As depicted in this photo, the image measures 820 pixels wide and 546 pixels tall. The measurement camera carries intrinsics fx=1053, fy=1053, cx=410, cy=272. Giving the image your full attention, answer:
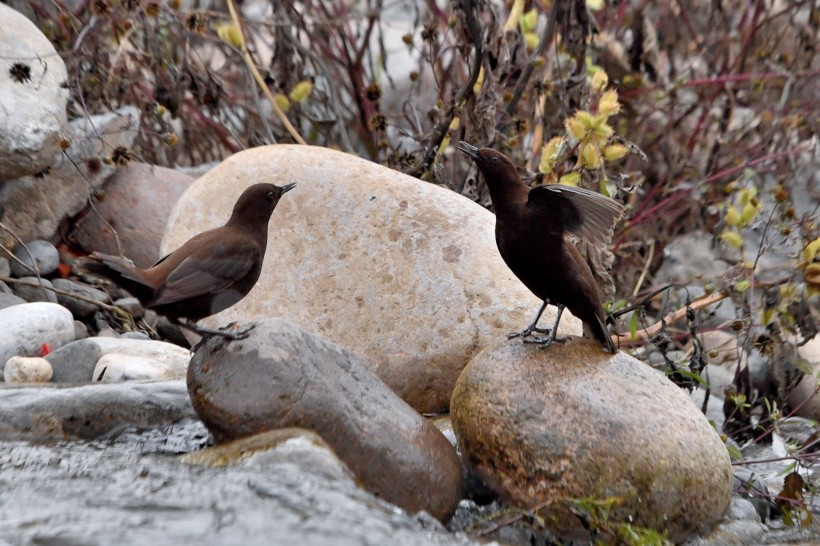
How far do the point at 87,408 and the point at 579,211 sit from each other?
218 cm

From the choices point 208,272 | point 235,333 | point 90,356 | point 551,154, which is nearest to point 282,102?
point 551,154

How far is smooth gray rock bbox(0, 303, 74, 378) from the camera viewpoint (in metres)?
5.19

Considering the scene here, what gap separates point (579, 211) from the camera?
423cm

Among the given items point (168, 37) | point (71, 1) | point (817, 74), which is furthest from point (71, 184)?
point (817, 74)

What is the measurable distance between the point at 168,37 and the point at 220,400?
4089mm

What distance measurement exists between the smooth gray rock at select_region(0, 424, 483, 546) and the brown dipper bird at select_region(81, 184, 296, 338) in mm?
604

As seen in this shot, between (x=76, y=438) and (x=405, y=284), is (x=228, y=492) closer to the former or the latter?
→ (x=76, y=438)

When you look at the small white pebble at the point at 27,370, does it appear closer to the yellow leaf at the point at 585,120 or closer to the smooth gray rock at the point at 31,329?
the smooth gray rock at the point at 31,329

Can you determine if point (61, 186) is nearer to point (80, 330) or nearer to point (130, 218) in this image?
point (130, 218)

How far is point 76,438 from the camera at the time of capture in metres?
4.33

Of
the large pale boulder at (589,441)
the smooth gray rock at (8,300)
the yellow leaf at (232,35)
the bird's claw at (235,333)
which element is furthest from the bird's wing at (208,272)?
the yellow leaf at (232,35)

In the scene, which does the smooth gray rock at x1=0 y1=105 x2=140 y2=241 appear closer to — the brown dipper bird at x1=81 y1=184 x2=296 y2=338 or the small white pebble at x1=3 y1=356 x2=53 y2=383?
the small white pebble at x1=3 y1=356 x2=53 y2=383

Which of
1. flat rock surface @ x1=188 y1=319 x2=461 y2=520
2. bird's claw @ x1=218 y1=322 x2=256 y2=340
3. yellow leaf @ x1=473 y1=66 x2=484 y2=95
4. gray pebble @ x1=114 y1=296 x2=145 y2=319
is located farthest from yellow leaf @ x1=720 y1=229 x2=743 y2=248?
gray pebble @ x1=114 y1=296 x2=145 y2=319

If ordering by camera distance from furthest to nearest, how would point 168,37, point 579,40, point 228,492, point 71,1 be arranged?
point 71,1 → point 168,37 → point 579,40 → point 228,492
